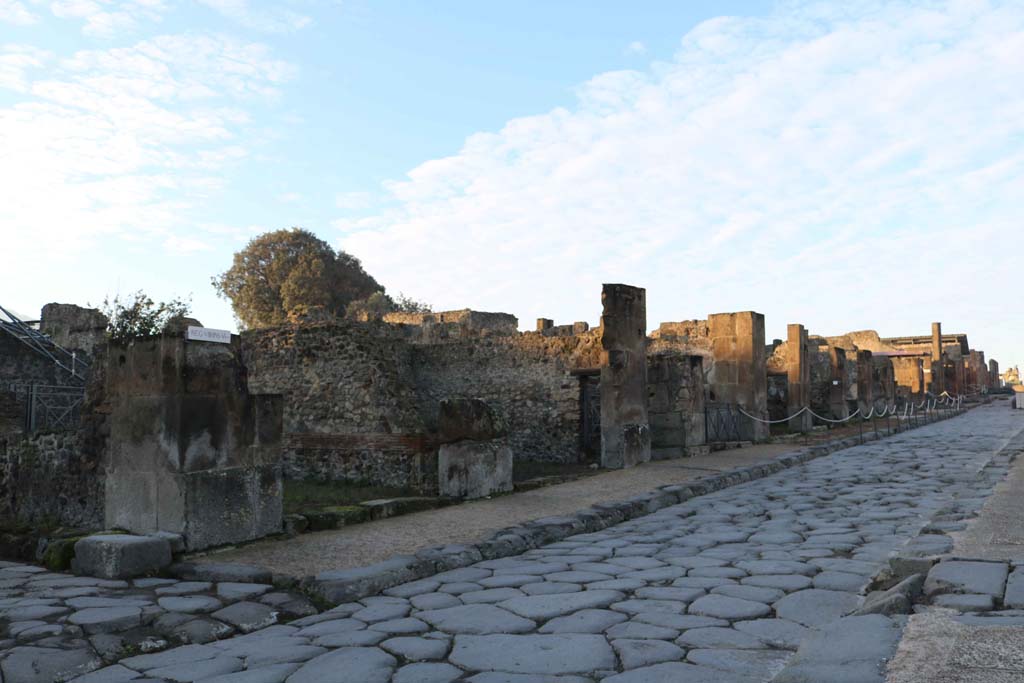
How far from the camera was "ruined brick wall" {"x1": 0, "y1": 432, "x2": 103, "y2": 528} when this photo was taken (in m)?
6.55

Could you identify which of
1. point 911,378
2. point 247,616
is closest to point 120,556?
point 247,616

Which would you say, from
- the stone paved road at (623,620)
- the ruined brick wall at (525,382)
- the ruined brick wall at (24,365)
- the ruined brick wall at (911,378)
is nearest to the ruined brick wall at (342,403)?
the ruined brick wall at (525,382)

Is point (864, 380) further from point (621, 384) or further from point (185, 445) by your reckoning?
point (185, 445)

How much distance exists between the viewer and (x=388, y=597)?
14.4ft

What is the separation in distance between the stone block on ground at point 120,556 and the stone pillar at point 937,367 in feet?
127

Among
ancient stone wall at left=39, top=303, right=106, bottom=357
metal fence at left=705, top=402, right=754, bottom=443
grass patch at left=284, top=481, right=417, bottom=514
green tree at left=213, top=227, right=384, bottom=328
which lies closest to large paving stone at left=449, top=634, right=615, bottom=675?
grass patch at left=284, top=481, right=417, bottom=514

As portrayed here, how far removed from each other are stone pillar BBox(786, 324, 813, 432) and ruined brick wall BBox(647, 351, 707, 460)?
227 inches

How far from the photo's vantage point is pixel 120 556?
4.75 metres

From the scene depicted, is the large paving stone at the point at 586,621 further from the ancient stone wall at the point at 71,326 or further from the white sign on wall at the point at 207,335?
the ancient stone wall at the point at 71,326

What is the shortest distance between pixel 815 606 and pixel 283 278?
3883cm

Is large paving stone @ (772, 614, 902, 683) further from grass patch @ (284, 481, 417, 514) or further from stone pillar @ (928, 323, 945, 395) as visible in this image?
stone pillar @ (928, 323, 945, 395)

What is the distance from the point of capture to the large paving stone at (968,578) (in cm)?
340

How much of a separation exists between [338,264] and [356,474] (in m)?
31.9

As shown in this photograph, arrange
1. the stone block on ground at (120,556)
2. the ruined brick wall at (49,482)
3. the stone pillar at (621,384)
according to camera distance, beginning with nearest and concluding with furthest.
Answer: the stone block on ground at (120,556), the ruined brick wall at (49,482), the stone pillar at (621,384)
